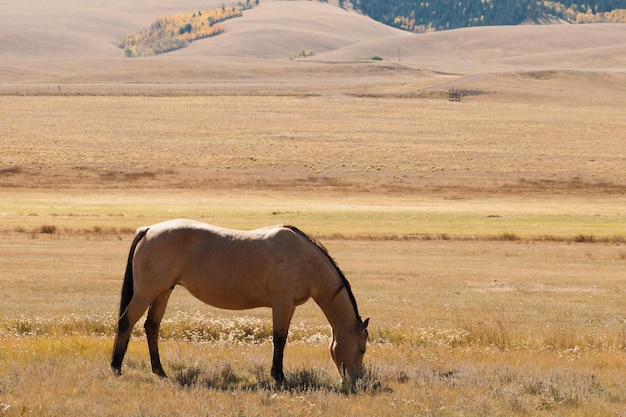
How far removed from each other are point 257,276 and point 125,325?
1.92 metres

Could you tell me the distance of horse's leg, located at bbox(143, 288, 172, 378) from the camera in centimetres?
1268

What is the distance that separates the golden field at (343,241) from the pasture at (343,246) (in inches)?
3.4

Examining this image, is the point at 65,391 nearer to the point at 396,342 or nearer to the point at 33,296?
the point at 396,342

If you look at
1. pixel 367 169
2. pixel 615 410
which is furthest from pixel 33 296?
pixel 367 169

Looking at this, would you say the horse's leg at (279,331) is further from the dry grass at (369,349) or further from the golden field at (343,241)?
the golden field at (343,241)

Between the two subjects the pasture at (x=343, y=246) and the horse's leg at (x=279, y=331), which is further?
the horse's leg at (x=279, y=331)

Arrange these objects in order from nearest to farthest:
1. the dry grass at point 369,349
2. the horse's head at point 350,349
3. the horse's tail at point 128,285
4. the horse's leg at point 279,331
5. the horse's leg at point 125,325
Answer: the dry grass at point 369,349, the horse's leg at point 279,331, the horse's head at point 350,349, the horse's leg at point 125,325, the horse's tail at point 128,285

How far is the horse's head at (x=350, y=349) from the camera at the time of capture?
12.2 metres

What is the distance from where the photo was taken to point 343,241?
40438 millimetres

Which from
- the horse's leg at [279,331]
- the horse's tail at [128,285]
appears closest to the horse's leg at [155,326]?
the horse's tail at [128,285]

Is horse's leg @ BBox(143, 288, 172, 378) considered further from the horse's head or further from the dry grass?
the horse's head

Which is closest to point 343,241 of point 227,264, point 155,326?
point 155,326

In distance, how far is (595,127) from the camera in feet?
362

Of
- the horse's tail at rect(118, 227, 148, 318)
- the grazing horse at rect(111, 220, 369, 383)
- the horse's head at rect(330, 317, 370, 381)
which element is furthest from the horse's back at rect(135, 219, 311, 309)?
the horse's head at rect(330, 317, 370, 381)
